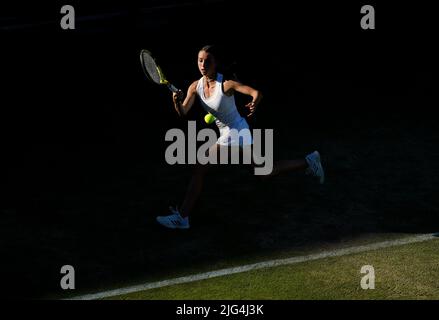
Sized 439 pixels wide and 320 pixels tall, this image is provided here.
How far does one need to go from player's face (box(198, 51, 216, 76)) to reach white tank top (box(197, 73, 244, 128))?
5.6 inches

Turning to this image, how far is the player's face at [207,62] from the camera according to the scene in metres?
8.65

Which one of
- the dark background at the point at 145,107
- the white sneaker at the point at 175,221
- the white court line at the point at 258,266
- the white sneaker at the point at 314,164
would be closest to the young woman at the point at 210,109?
the white sneaker at the point at 175,221

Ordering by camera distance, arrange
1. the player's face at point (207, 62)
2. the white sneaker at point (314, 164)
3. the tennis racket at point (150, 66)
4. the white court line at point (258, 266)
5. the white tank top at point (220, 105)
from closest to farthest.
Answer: the white court line at point (258, 266) < the player's face at point (207, 62) < the white tank top at point (220, 105) < the tennis racket at point (150, 66) < the white sneaker at point (314, 164)

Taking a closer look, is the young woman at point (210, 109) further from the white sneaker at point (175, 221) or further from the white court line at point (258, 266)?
the white court line at point (258, 266)

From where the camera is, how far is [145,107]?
1252 cm

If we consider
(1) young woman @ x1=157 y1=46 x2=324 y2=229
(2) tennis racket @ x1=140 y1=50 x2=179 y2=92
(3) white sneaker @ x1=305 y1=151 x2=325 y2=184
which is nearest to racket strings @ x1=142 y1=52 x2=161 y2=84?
(2) tennis racket @ x1=140 y1=50 x2=179 y2=92

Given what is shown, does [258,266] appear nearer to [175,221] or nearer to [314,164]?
[175,221]

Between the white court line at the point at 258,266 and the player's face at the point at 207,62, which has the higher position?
the player's face at the point at 207,62

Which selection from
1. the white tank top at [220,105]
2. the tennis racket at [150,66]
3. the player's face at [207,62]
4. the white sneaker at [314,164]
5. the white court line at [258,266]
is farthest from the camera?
the white sneaker at [314,164]

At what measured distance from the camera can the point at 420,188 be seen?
32.3 ft

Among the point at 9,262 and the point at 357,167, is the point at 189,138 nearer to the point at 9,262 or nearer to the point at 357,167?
the point at 357,167

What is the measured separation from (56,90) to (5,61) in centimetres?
101

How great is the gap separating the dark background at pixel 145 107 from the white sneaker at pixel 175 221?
153 mm
